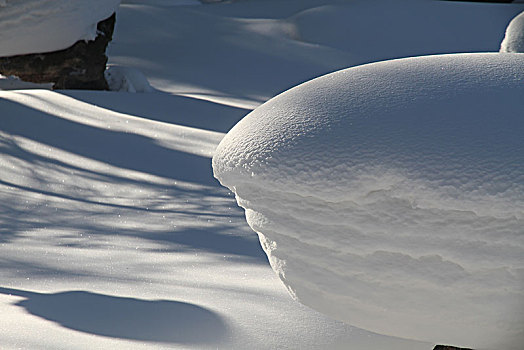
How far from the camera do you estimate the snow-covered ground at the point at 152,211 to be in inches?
85.1

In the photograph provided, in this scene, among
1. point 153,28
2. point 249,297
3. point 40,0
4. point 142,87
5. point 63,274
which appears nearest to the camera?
point 249,297

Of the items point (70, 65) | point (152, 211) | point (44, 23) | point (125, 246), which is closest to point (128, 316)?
point (125, 246)

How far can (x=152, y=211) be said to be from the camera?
3.56 meters

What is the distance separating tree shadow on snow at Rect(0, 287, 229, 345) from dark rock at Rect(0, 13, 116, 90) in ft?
11.2

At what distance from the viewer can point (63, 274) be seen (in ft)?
8.82

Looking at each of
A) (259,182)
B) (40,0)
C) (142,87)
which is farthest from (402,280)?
(142,87)

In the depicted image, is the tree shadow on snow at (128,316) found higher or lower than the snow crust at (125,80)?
lower

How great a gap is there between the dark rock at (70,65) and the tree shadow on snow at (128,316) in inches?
135

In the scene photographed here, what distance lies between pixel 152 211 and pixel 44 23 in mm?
2415

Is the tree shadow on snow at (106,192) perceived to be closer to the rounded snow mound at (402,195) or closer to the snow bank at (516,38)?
the rounded snow mound at (402,195)

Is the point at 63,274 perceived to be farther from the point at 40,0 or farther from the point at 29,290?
the point at 40,0

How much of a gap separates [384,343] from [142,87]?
4.40 m

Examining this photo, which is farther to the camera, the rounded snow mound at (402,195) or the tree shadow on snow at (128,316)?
the tree shadow on snow at (128,316)

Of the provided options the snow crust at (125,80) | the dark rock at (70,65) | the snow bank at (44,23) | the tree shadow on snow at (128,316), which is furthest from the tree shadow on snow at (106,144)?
the tree shadow on snow at (128,316)
